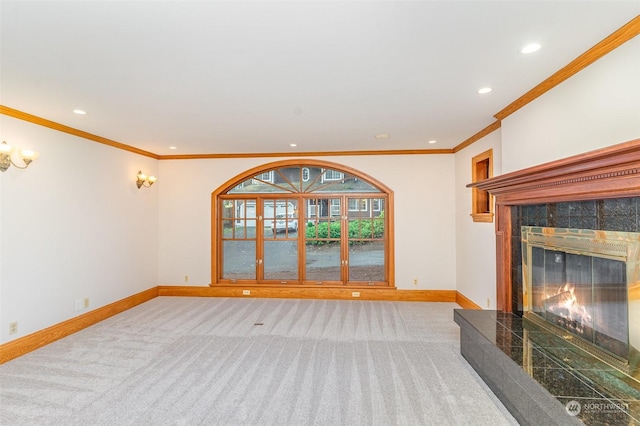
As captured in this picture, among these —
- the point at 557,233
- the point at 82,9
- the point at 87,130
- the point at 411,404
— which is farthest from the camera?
the point at 87,130

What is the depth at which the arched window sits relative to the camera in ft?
17.8

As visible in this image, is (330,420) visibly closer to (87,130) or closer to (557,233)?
(557,233)

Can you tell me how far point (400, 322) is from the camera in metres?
4.12

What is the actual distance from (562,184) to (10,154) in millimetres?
5106

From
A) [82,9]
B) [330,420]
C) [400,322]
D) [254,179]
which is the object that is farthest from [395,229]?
[82,9]

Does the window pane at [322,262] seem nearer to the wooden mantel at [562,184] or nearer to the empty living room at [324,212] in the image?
the empty living room at [324,212]

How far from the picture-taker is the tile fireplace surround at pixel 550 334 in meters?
1.67

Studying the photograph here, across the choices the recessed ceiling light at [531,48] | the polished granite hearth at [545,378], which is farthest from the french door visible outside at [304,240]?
the recessed ceiling light at [531,48]

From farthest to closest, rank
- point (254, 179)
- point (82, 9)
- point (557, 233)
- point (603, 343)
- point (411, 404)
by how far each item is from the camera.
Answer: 1. point (254, 179)
2. point (557, 233)
3. point (411, 404)
4. point (603, 343)
5. point (82, 9)

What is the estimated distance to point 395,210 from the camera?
5.27m

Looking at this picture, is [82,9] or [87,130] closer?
[82,9]

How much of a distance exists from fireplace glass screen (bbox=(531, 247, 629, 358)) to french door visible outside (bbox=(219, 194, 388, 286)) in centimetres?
281

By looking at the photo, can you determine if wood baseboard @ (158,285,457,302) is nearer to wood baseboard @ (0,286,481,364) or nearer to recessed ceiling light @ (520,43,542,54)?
wood baseboard @ (0,286,481,364)

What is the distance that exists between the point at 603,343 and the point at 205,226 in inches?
214
